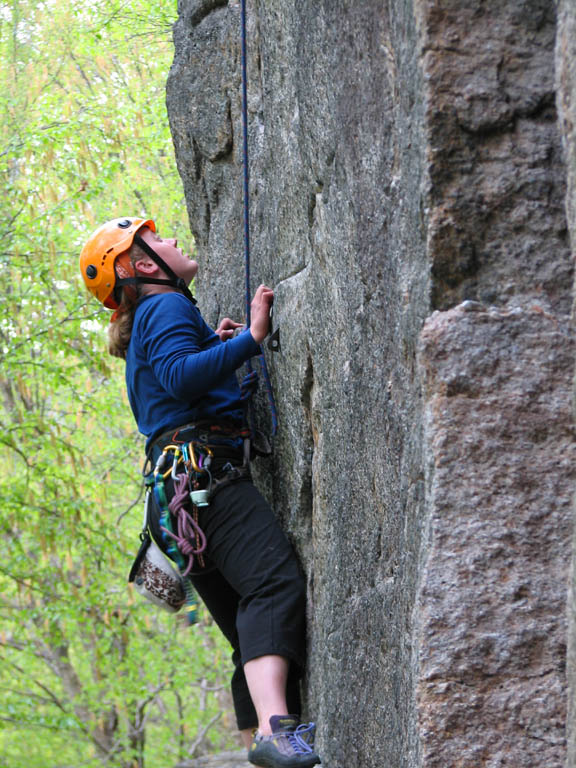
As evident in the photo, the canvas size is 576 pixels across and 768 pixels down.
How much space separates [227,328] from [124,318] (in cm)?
57

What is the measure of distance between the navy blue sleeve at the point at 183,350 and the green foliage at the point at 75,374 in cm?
576

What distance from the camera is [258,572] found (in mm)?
3557

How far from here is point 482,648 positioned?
2.26 meters

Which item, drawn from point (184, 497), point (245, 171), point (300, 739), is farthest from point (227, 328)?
point (300, 739)

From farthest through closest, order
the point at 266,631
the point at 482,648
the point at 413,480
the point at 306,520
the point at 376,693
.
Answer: the point at 306,520 < the point at 266,631 < the point at 376,693 < the point at 413,480 < the point at 482,648

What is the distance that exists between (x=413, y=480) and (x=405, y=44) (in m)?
1.20

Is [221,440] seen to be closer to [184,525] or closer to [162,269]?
[184,525]

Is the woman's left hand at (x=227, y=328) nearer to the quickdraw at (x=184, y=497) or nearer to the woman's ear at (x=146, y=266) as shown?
the woman's ear at (x=146, y=266)

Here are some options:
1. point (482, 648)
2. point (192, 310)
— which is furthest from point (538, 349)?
point (192, 310)

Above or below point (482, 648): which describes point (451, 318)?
above

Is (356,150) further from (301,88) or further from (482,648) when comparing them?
(482,648)

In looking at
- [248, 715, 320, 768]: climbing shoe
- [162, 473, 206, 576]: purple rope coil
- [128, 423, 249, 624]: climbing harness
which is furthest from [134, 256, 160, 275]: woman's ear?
[248, 715, 320, 768]: climbing shoe

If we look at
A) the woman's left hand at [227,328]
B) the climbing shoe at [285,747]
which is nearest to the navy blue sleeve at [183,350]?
the woman's left hand at [227,328]

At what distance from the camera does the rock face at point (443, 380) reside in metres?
2.26
